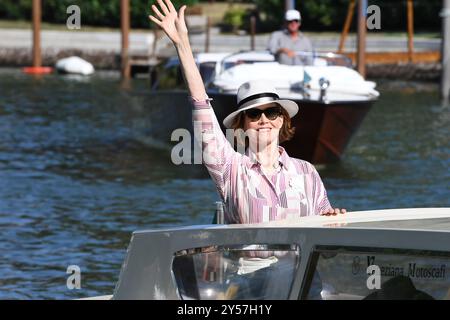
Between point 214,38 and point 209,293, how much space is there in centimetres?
3871

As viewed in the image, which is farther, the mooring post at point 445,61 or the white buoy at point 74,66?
the white buoy at point 74,66

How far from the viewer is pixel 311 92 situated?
18.4 metres

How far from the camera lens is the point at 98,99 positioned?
30.8 m

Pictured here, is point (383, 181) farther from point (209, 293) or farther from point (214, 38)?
point (214, 38)

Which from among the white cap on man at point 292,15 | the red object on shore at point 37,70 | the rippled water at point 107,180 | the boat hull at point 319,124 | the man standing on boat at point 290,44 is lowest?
the red object on shore at point 37,70

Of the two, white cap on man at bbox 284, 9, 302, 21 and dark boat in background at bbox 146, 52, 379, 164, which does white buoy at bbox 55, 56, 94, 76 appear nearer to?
dark boat in background at bbox 146, 52, 379, 164

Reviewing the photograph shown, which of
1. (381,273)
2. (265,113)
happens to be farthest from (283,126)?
(381,273)

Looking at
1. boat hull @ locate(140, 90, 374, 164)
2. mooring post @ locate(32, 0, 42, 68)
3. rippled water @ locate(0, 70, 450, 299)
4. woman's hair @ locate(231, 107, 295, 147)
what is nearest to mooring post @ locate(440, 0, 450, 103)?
rippled water @ locate(0, 70, 450, 299)

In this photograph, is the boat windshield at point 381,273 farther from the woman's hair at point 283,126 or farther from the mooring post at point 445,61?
the mooring post at point 445,61

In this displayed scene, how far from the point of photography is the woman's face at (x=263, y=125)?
5715mm

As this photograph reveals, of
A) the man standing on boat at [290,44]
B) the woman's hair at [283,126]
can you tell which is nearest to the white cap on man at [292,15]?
the man standing on boat at [290,44]

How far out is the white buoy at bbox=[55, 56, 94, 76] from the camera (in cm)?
3797

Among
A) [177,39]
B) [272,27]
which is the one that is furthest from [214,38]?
[177,39]

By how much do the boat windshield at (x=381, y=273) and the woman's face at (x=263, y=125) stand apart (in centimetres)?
134
